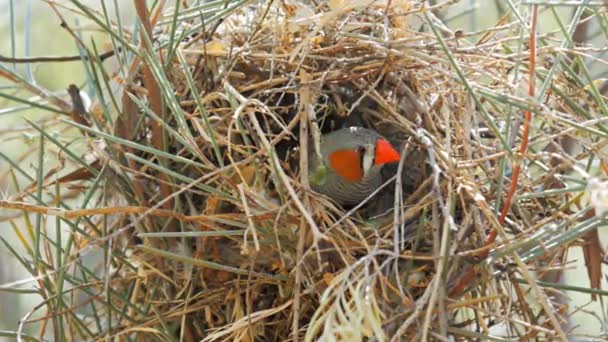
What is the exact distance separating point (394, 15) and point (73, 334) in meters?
0.73

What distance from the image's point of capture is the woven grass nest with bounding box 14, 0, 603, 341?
129 cm

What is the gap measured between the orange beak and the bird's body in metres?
0.05

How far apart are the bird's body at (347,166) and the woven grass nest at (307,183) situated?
5cm

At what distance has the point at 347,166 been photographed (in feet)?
5.64

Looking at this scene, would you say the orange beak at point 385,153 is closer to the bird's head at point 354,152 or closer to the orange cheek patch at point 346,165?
the bird's head at point 354,152

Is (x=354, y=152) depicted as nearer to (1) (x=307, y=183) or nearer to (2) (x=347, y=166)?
(2) (x=347, y=166)

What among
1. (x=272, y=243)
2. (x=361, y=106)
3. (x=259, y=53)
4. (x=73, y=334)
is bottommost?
(x=73, y=334)

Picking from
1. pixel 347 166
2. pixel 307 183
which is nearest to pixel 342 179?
pixel 347 166

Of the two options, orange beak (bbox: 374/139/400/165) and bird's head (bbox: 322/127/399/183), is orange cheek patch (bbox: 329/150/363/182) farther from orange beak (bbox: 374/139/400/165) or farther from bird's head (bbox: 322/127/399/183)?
orange beak (bbox: 374/139/400/165)

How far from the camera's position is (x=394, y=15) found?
1498 mm

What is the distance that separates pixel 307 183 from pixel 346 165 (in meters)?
0.33

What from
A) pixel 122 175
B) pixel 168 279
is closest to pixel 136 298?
pixel 168 279

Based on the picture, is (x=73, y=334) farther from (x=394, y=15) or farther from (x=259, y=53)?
(x=394, y=15)

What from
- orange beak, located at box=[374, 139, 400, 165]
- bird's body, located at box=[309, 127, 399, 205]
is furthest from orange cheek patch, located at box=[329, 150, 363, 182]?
orange beak, located at box=[374, 139, 400, 165]
